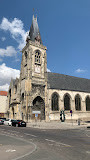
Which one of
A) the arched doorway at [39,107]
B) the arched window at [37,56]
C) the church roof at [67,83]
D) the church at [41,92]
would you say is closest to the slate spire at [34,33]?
the church at [41,92]

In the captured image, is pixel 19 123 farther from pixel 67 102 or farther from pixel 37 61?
pixel 67 102

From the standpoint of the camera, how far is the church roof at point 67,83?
39.0 meters

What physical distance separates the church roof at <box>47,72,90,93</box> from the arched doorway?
511 centimetres

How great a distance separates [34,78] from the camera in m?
34.7

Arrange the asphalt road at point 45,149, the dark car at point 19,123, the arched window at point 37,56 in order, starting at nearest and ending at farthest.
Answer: the asphalt road at point 45,149, the dark car at point 19,123, the arched window at point 37,56

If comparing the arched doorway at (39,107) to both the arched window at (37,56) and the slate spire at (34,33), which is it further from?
the slate spire at (34,33)

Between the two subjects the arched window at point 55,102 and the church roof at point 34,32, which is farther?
the church roof at point 34,32

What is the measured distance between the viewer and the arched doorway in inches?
1304

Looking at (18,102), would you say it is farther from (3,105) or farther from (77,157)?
(77,157)

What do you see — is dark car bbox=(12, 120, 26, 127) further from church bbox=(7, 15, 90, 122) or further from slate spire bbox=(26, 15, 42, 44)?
slate spire bbox=(26, 15, 42, 44)

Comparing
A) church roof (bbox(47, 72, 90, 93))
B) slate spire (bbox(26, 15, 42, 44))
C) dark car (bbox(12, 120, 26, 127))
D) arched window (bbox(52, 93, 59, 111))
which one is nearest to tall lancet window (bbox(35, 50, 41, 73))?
slate spire (bbox(26, 15, 42, 44))

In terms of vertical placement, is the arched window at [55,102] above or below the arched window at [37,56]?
below

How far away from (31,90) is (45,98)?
4.55 m

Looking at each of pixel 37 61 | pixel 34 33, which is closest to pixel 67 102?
pixel 37 61
